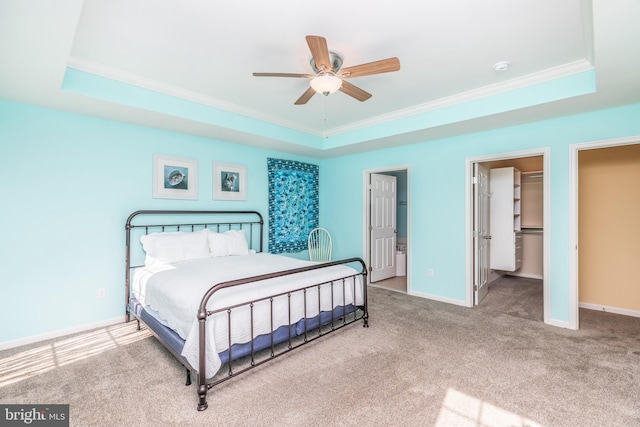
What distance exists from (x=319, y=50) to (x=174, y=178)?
2747 millimetres

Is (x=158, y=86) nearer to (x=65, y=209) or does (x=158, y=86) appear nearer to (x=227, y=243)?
(x=65, y=209)

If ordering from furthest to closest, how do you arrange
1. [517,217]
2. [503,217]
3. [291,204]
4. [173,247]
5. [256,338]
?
[517,217] → [291,204] → [503,217] → [173,247] → [256,338]

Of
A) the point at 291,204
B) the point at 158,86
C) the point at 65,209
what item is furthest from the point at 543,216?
the point at 65,209

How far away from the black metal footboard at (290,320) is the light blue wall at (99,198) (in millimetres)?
1758

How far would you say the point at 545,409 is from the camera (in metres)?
1.90

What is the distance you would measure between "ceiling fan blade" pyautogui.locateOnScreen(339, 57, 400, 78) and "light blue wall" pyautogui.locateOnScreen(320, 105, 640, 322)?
7.51ft

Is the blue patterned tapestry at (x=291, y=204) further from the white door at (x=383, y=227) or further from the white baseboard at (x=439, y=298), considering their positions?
the white baseboard at (x=439, y=298)

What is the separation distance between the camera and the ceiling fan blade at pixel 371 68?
7.07 feet

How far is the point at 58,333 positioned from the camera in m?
3.05

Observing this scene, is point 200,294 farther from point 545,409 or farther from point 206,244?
point 545,409

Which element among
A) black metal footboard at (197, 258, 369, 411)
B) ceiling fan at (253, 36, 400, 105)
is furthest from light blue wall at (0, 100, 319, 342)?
ceiling fan at (253, 36, 400, 105)

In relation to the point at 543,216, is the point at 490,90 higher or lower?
higher

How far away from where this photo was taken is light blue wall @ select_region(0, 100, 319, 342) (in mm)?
2828

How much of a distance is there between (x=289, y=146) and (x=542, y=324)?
4008 mm
